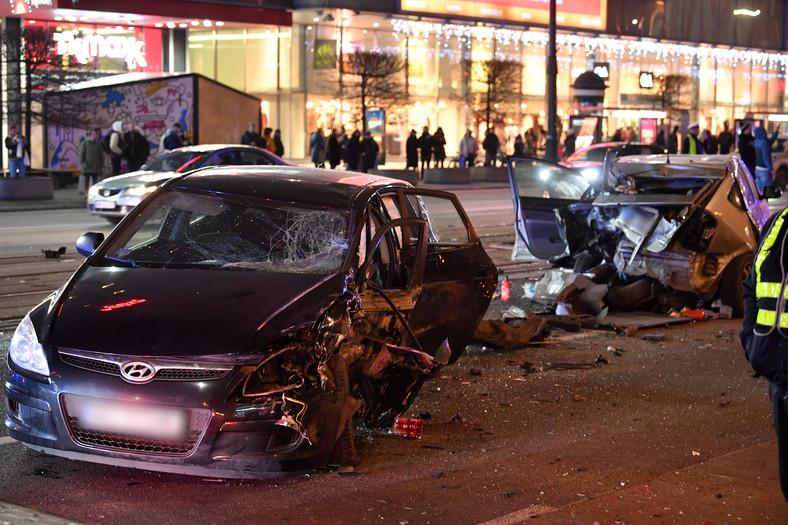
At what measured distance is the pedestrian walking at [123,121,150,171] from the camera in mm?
25828

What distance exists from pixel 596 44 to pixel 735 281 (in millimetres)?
44360

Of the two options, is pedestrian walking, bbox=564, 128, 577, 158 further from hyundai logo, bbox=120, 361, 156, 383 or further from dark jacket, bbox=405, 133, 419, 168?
hyundai logo, bbox=120, 361, 156, 383

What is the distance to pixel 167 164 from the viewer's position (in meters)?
19.2

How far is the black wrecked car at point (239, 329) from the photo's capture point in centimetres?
496

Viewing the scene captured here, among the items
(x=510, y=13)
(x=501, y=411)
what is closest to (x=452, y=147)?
(x=510, y=13)

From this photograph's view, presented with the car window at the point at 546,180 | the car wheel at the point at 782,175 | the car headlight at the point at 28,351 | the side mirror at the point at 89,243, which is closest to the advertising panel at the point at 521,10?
the car wheel at the point at 782,175

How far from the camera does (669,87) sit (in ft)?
173

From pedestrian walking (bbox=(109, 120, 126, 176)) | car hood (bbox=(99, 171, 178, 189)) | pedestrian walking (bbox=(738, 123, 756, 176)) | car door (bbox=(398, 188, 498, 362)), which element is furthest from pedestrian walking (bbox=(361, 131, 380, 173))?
car door (bbox=(398, 188, 498, 362))

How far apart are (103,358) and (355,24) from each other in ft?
133

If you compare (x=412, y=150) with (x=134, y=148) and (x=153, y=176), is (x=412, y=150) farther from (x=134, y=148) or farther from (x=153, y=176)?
(x=153, y=176)

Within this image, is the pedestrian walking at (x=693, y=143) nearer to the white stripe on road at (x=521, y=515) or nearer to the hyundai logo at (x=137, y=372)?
the white stripe on road at (x=521, y=515)

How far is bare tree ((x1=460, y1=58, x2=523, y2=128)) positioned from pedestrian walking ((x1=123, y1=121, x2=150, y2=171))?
669 inches

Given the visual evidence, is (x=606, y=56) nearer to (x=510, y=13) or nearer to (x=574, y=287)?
(x=510, y=13)

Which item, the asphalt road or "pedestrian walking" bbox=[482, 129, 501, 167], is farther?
"pedestrian walking" bbox=[482, 129, 501, 167]
